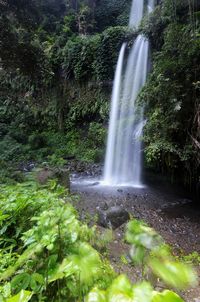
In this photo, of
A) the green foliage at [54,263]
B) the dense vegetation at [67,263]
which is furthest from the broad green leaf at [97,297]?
the green foliage at [54,263]

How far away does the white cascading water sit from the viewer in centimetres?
1066

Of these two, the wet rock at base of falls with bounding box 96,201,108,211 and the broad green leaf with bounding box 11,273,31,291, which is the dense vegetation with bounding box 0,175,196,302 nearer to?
the broad green leaf with bounding box 11,273,31,291

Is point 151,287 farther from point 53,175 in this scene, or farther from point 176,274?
point 53,175

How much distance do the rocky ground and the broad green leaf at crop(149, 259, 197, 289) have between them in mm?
2763

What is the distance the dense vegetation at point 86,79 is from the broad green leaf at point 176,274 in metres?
5.78

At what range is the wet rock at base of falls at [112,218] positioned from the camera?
5.34 metres

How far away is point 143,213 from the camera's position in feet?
22.0


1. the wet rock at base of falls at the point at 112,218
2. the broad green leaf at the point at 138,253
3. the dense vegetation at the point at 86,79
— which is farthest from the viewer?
the dense vegetation at the point at 86,79

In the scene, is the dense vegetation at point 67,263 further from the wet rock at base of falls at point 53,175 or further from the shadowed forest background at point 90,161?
the wet rock at base of falls at point 53,175

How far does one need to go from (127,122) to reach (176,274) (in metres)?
10.7

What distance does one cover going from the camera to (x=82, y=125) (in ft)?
50.0

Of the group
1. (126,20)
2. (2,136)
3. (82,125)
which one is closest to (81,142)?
(82,125)

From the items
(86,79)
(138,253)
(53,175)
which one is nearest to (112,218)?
(53,175)

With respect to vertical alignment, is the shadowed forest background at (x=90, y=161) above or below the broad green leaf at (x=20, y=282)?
above
